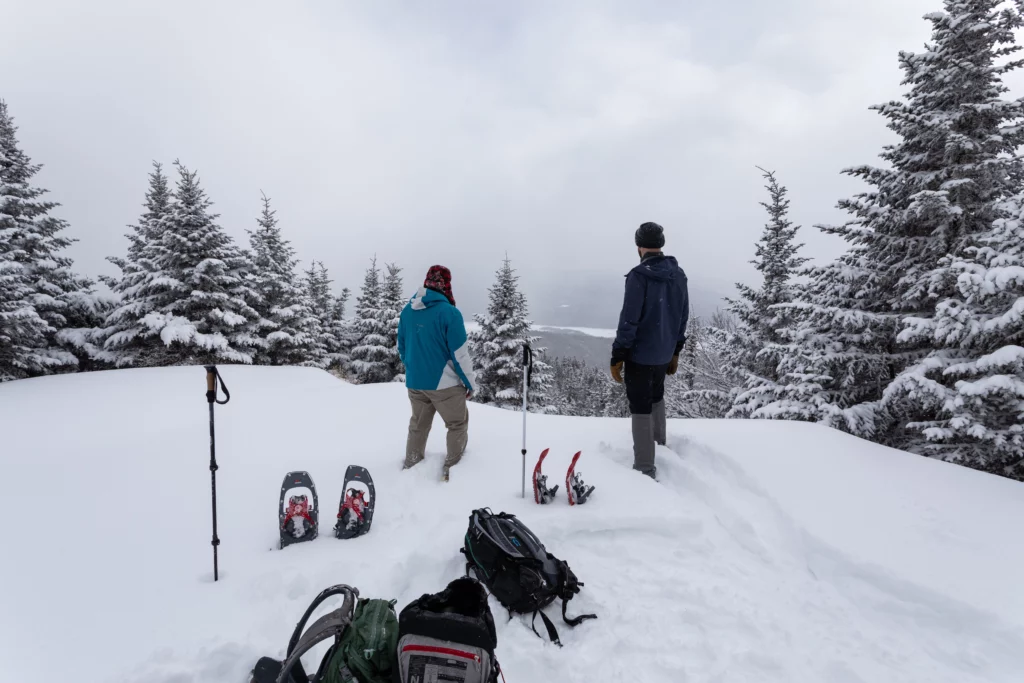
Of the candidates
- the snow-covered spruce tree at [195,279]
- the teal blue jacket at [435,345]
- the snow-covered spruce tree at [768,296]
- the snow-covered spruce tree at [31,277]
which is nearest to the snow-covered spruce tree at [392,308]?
the snow-covered spruce tree at [195,279]

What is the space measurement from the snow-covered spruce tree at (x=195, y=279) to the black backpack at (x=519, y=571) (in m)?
20.3

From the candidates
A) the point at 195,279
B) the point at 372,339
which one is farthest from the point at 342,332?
the point at 195,279

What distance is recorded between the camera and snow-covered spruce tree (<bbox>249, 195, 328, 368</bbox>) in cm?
2361

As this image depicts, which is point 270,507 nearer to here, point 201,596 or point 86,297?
point 201,596

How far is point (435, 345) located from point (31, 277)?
20616mm

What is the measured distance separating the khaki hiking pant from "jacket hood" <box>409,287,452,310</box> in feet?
3.25

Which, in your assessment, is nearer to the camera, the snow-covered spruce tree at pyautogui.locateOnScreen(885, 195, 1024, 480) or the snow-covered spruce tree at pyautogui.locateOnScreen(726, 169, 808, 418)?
the snow-covered spruce tree at pyautogui.locateOnScreen(885, 195, 1024, 480)

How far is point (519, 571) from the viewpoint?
3184 mm

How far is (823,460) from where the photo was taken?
499 centimetres

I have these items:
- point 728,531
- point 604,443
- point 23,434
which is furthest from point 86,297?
point 728,531

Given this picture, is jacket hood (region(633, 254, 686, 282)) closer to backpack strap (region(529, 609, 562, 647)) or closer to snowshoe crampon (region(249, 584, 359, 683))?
backpack strap (region(529, 609, 562, 647))

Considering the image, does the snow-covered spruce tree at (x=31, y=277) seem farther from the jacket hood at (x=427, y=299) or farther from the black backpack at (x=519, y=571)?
the black backpack at (x=519, y=571)

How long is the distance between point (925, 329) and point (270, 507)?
10.5 m

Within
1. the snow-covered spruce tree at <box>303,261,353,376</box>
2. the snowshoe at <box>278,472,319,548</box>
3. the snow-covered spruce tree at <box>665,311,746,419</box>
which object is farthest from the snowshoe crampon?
the snow-covered spruce tree at <box>303,261,353,376</box>
